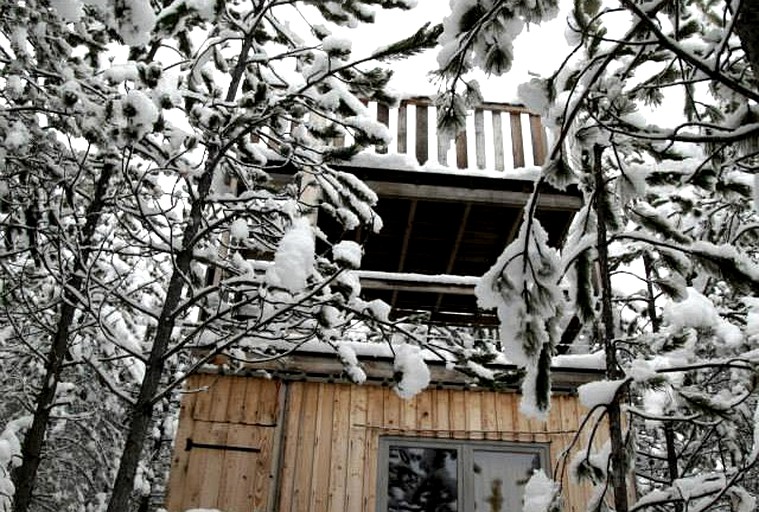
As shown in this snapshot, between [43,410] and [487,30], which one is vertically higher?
[487,30]

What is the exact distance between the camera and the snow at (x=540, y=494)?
11.1 ft

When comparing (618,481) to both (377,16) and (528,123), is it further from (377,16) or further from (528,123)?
(528,123)

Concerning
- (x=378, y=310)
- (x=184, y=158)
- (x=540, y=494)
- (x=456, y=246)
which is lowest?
(x=540, y=494)

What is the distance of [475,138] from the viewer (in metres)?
9.03

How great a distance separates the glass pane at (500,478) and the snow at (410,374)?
9.05ft

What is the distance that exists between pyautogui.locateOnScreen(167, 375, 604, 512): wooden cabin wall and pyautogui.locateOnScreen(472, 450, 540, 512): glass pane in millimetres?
199

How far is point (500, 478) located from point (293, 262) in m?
4.36

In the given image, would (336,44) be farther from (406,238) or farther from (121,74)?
(406,238)

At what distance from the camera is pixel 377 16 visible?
19.0 ft

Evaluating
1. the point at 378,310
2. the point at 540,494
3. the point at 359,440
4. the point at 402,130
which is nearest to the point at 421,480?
the point at 359,440

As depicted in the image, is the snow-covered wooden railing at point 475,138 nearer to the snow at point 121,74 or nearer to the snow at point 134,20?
the snow at point 121,74

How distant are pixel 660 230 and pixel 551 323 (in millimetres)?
1280

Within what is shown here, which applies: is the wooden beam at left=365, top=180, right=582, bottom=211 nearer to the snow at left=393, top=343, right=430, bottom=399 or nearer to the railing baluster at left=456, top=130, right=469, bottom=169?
the railing baluster at left=456, top=130, right=469, bottom=169

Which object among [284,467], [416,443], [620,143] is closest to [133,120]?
[620,143]
